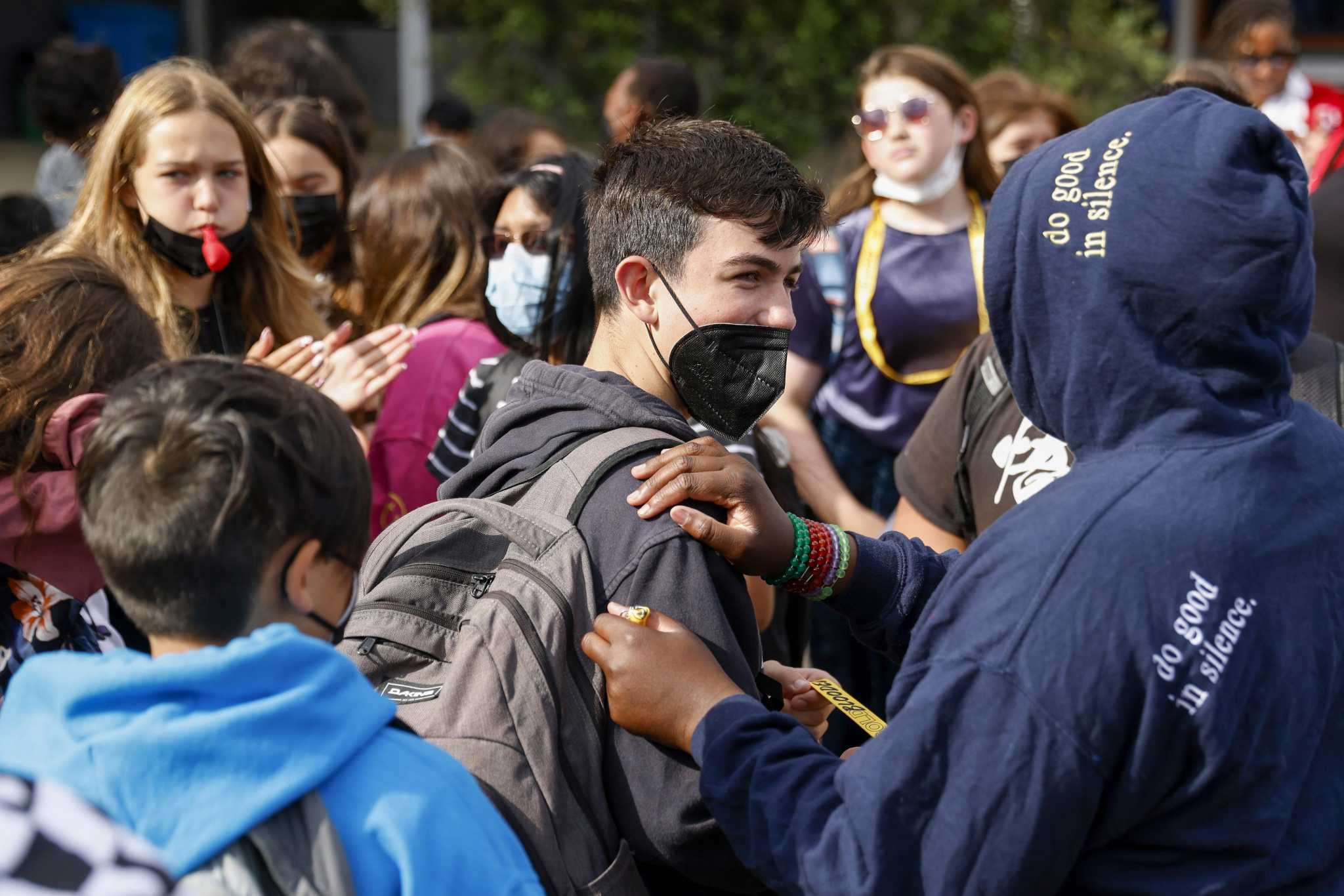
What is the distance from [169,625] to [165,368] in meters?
0.30

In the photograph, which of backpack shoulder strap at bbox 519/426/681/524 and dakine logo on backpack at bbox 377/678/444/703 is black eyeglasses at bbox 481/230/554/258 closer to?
backpack shoulder strap at bbox 519/426/681/524

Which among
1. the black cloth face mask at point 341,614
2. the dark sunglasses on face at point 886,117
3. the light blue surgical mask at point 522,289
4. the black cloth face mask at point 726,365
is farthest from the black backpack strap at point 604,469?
the dark sunglasses on face at point 886,117

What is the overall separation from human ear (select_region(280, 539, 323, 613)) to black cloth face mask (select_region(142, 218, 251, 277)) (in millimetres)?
2370

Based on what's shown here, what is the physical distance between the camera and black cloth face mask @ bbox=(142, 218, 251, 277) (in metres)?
3.63

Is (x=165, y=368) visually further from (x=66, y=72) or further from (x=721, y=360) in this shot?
(x=66, y=72)

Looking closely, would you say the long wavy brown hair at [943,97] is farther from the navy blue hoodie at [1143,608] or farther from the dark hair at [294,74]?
the navy blue hoodie at [1143,608]

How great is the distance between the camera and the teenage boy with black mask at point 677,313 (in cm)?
213

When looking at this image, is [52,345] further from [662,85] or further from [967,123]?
[662,85]

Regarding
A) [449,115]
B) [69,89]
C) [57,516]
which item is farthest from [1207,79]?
[69,89]

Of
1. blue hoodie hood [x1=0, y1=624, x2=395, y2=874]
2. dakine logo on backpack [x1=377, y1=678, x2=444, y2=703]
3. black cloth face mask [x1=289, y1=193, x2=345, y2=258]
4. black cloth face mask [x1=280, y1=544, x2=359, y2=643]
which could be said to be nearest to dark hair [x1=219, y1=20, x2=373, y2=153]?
black cloth face mask [x1=289, y1=193, x2=345, y2=258]

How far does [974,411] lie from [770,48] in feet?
23.1

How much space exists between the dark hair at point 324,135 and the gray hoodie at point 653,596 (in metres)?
2.88

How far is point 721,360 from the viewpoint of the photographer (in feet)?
7.65

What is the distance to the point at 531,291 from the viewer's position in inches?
134
